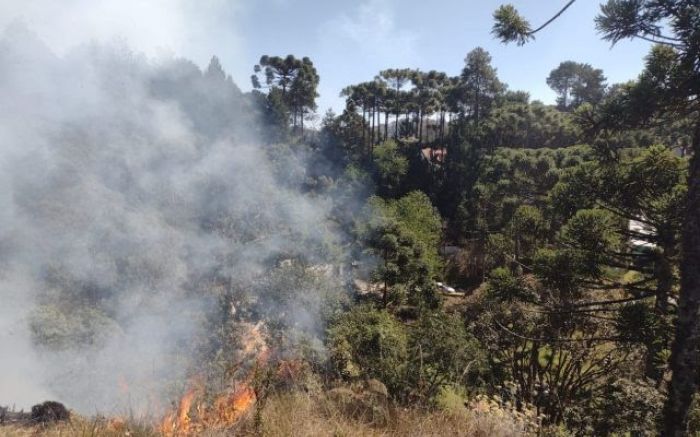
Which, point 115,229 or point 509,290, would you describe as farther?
point 115,229

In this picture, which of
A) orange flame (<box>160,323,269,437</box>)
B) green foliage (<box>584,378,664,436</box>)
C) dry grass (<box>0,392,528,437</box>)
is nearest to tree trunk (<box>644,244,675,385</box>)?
green foliage (<box>584,378,664,436</box>)

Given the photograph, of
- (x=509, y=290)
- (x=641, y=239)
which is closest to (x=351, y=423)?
(x=641, y=239)

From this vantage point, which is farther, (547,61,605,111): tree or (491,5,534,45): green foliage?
(547,61,605,111): tree

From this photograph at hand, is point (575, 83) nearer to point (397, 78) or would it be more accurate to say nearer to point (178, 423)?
point (397, 78)

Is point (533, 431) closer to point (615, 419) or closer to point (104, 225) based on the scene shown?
point (615, 419)

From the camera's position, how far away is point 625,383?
5734 mm

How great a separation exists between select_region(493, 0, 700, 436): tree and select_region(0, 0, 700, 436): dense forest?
0.02 meters

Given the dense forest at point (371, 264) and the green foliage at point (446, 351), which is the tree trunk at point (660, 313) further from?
the green foliage at point (446, 351)

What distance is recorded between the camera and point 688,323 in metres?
4.27

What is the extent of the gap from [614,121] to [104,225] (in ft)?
44.4

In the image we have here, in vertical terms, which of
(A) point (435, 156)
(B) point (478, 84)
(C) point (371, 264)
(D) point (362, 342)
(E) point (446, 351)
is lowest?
(D) point (362, 342)

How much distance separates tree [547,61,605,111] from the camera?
118 feet

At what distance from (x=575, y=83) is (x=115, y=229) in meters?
40.8

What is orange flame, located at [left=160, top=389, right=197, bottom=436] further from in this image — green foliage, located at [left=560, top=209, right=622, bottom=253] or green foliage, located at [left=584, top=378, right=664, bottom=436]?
green foliage, located at [left=560, top=209, right=622, bottom=253]
